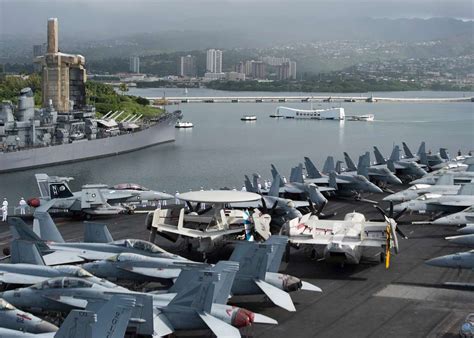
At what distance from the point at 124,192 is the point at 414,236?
19581 millimetres

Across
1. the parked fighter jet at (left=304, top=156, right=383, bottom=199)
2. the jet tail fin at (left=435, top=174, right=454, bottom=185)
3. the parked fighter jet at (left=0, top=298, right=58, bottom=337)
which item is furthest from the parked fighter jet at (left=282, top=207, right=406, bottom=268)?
the jet tail fin at (left=435, top=174, right=454, bottom=185)

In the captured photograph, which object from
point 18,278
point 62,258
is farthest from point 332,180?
point 18,278

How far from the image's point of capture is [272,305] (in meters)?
29.4

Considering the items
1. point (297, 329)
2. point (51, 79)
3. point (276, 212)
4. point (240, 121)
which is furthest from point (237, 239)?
point (240, 121)

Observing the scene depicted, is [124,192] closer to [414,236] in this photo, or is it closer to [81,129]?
[414,236]

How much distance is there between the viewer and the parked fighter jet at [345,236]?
1393 inches

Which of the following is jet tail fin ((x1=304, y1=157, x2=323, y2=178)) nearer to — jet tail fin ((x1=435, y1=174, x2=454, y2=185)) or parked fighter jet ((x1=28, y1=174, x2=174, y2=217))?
jet tail fin ((x1=435, y1=174, x2=454, y2=185))

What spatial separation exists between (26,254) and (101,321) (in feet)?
35.3

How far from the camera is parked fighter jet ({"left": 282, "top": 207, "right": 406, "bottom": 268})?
1393 inches

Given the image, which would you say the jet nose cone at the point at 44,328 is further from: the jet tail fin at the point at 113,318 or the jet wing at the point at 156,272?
the jet wing at the point at 156,272

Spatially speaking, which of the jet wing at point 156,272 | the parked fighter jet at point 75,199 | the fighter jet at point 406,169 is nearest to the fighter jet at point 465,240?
the jet wing at point 156,272

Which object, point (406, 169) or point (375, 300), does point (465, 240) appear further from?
point (406, 169)

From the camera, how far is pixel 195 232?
37125mm

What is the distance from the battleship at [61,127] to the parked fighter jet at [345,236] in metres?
59.8
